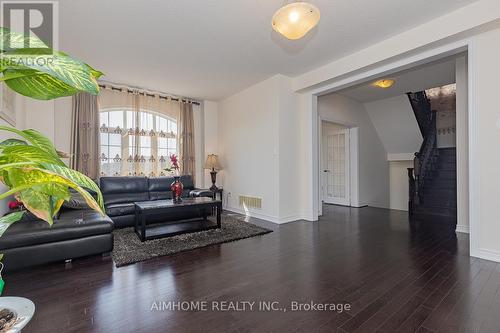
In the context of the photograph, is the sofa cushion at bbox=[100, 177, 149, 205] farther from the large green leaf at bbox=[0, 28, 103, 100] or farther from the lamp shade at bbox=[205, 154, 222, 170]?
the large green leaf at bbox=[0, 28, 103, 100]

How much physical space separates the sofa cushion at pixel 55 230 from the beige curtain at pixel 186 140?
2900 mm

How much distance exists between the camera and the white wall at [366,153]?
5.78 meters

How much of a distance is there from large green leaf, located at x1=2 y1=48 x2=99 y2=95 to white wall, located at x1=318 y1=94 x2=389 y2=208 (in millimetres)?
5634

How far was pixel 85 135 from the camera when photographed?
14.6 feet

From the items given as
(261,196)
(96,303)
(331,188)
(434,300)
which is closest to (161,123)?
(261,196)

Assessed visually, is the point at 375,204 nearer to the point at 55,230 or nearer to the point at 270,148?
the point at 270,148

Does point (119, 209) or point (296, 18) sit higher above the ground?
point (296, 18)

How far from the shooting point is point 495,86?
2559 mm

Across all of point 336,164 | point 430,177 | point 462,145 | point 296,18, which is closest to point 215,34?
point 296,18

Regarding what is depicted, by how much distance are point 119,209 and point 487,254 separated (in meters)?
4.93

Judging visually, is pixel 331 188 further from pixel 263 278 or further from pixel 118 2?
pixel 118 2

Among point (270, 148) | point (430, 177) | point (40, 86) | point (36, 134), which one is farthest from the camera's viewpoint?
point (430, 177)

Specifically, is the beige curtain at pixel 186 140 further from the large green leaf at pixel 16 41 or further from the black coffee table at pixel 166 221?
the large green leaf at pixel 16 41

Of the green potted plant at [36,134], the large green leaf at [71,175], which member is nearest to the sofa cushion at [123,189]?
the green potted plant at [36,134]
